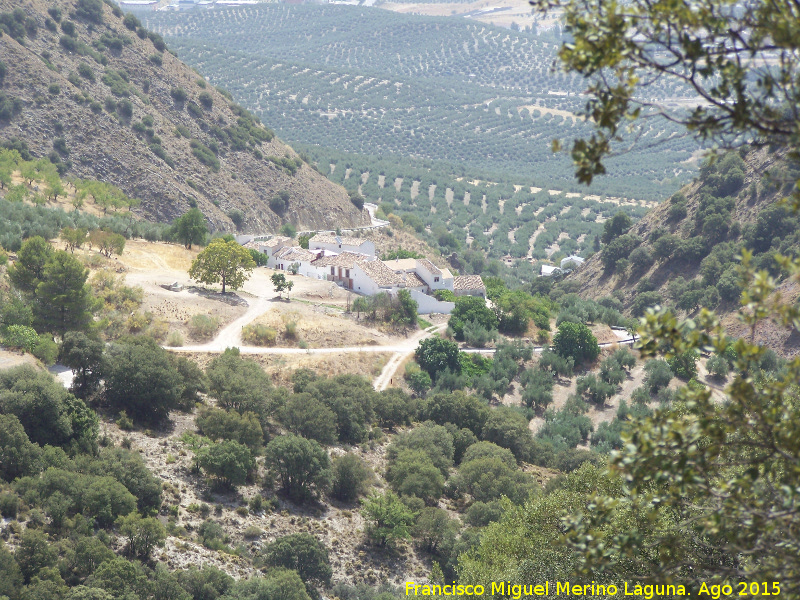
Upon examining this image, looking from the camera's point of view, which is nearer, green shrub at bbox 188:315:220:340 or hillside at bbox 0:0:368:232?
green shrub at bbox 188:315:220:340

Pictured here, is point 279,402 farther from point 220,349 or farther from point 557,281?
point 557,281

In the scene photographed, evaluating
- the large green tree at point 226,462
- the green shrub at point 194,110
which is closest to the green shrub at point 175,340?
the large green tree at point 226,462

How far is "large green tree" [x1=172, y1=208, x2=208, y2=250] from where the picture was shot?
203 feet

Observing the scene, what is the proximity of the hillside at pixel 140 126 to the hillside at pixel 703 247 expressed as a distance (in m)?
30.3

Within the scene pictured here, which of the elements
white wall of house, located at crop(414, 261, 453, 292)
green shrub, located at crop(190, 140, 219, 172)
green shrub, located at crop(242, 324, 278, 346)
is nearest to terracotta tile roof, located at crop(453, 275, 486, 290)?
white wall of house, located at crop(414, 261, 453, 292)

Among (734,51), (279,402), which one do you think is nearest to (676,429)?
(734,51)

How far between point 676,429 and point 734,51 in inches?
123

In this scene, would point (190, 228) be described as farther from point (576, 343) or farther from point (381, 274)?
point (576, 343)

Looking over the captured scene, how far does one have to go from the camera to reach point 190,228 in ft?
204

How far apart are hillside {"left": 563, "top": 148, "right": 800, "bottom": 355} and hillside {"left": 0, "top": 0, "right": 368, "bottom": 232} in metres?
30.3

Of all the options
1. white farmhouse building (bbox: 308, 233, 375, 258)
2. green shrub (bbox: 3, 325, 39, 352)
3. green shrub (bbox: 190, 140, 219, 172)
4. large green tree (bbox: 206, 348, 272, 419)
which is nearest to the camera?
green shrub (bbox: 3, 325, 39, 352)

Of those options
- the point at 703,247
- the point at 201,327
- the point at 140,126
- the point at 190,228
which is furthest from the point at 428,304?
the point at 140,126

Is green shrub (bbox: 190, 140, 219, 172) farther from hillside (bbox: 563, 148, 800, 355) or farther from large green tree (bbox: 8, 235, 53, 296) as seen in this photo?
large green tree (bbox: 8, 235, 53, 296)

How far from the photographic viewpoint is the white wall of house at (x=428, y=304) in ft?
193
